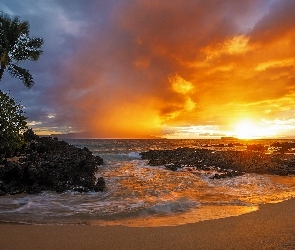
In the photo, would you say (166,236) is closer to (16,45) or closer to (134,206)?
(134,206)

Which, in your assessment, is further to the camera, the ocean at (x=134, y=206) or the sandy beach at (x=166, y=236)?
the ocean at (x=134, y=206)

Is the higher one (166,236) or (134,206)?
(166,236)

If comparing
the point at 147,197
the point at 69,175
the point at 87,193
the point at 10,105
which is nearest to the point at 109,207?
the point at 147,197

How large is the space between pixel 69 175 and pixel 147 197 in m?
6.12

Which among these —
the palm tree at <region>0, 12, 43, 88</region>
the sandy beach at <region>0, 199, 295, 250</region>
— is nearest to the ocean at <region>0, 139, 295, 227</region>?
the sandy beach at <region>0, 199, 295, 250</region>

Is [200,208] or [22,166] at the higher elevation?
[22,166]

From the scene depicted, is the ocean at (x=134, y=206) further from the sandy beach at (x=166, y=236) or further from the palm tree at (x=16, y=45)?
the palm tree at (x=16, y=45)

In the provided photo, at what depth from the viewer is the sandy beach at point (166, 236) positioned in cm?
623

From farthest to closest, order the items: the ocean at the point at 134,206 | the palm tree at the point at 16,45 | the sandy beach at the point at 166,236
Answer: the palm tree at the point at 16,45 → the ocean at the point at 134,206 → the sandy beach at the point at 166,236

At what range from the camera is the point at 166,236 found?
6988 millimetres

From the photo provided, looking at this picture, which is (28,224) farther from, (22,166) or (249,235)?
(22,166)

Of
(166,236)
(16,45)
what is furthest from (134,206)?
(16,45)

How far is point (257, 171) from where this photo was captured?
25594mm

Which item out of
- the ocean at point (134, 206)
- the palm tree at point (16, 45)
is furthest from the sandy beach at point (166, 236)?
the palm tree at point (16, 45)
